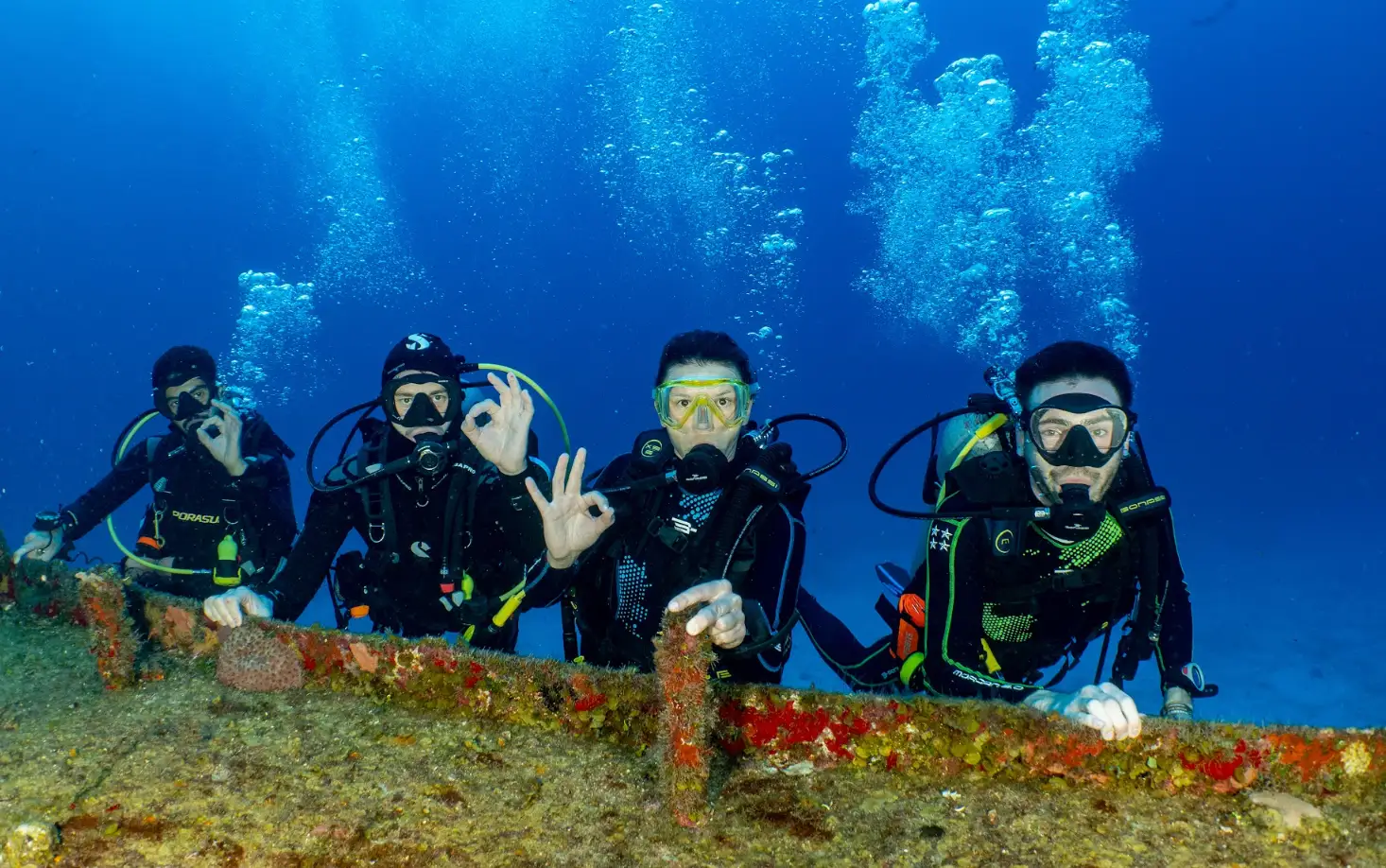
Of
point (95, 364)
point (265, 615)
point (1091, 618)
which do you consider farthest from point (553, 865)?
point (95, 364)

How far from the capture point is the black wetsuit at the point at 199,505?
5.80 metres

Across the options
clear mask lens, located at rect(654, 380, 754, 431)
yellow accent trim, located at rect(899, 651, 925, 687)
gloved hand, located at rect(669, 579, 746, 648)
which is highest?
clear mask lens, located at rect(654, 380, 754, 431)

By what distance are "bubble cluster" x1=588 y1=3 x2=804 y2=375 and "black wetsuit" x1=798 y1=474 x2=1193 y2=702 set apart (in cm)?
5439

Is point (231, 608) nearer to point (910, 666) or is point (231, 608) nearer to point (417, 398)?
point (417, 398)

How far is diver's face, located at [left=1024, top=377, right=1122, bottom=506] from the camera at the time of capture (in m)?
3.49

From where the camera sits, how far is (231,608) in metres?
2.88

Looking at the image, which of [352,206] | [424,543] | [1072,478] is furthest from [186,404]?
[352,206]

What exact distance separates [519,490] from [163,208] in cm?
11124

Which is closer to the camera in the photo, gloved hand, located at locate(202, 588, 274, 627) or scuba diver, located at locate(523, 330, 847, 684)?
gloved hand, located at locate(202, 588, 274, 627)

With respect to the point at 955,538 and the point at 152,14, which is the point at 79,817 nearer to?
the point at 955,538

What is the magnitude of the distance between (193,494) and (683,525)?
4.74 m

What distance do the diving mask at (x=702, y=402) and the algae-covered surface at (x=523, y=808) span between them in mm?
2164

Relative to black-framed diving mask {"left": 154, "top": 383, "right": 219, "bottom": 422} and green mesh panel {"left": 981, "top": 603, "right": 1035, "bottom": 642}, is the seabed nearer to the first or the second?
green mesh panel {"left": 981, "top": 603, "right": 1035, "bottom": 642}

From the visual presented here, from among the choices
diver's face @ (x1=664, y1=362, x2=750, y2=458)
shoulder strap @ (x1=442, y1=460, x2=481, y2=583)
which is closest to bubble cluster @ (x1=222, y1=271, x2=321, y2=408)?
shoulder strap @ (x1=442, y1=460, x2=481, y2=583)
